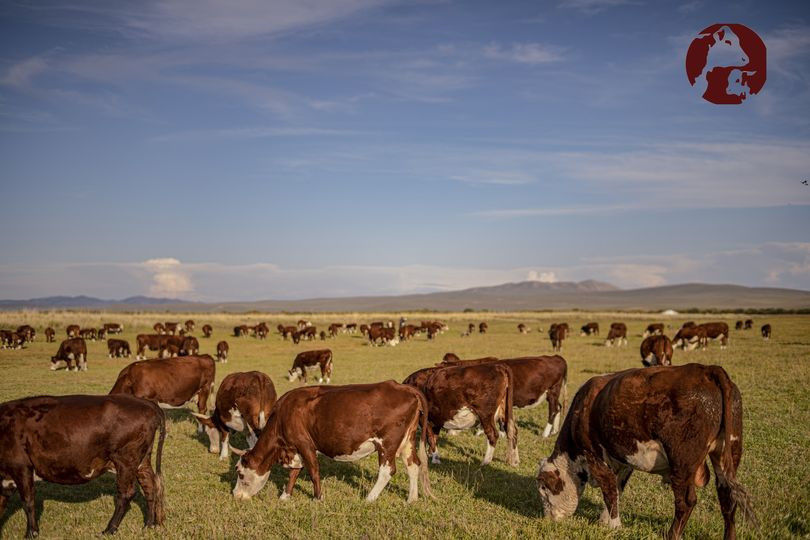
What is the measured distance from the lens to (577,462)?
7.71 metres

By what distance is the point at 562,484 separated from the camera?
781 centimetres

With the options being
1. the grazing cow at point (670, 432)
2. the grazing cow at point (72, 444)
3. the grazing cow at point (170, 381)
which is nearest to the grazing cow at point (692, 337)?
the grazing cow at point (170, 381)

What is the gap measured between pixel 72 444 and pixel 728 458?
26.6 ft

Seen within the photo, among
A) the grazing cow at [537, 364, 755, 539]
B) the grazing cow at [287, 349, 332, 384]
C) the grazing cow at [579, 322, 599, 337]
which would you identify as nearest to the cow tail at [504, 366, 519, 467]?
the grazing cow at [537, 364, 755, 539]

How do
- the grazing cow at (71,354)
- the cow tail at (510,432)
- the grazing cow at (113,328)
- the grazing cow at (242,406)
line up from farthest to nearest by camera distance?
1. the grazing cow at (113,328)
2. the grazing cow at (71,354)
3. the grazing cow at (242,406)
4. the cow tail at (510,432)

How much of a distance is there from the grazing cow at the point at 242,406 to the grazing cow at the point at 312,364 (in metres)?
12.3

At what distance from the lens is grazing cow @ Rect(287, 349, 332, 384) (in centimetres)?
2480

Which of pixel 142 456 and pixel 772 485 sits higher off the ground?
pixel 142 456

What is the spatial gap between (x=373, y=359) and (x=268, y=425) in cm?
2379

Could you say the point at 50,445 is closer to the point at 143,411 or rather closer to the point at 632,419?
the point at 143,411

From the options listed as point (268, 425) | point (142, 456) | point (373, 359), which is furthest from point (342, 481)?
point (373, 359)

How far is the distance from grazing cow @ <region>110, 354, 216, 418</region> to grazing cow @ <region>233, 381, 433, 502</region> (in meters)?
5.12

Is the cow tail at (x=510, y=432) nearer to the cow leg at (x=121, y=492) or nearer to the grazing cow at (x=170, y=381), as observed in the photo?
the cow leg at (x=121, y=492)

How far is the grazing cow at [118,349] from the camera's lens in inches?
1409
